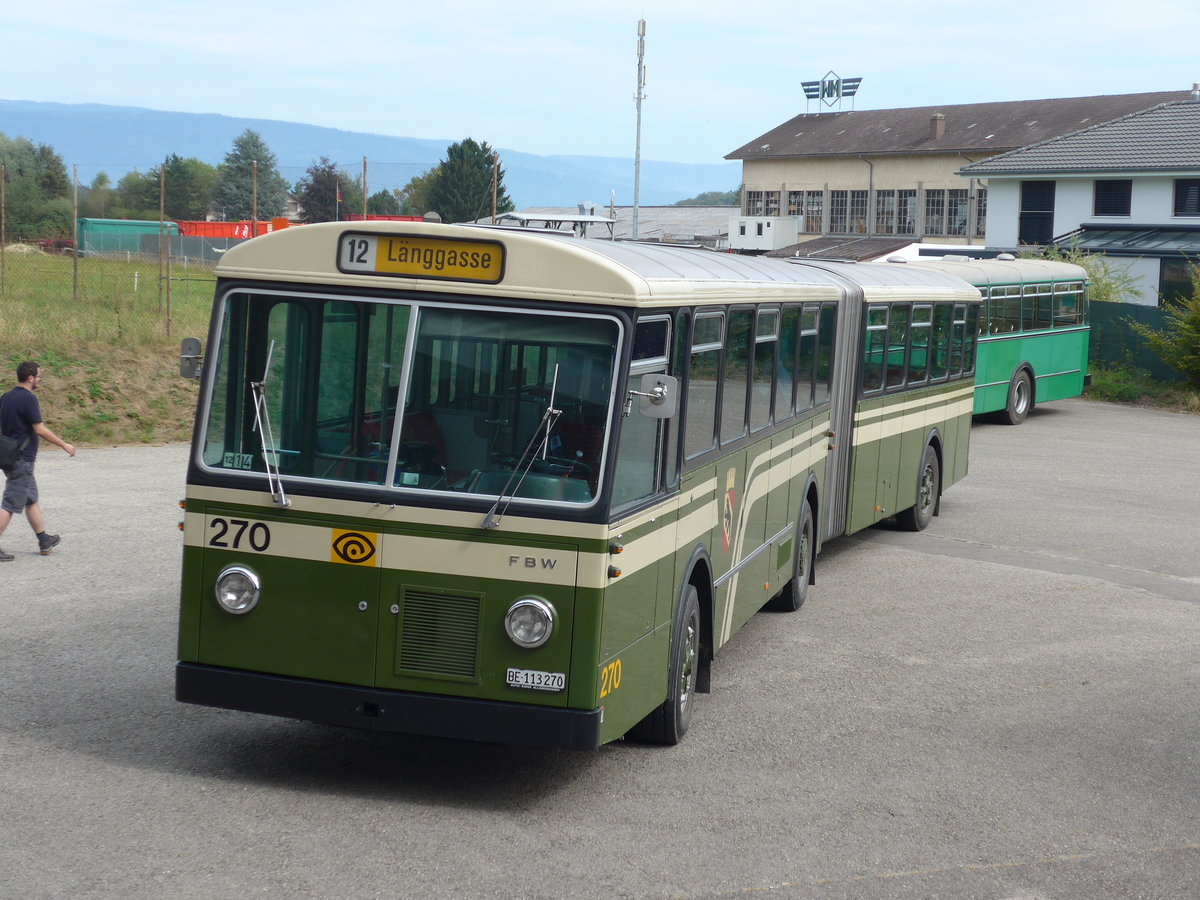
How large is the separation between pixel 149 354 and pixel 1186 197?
33.0 meters

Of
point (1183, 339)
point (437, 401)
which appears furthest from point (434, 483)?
point (1183, 339)

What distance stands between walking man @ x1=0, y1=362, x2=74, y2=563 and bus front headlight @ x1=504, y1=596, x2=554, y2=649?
21.8 feet

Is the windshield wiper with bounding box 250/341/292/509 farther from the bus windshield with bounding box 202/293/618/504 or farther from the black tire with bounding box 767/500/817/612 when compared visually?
the black tire with bounding box 767/500/817/612

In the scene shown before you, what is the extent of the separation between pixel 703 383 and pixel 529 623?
77.8 inches

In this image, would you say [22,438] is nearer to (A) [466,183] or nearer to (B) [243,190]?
(A) [466,183]

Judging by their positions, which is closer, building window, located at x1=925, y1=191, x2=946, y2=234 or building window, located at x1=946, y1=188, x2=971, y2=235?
building window, located at x1=946, y1=188, x2=971, y2=235

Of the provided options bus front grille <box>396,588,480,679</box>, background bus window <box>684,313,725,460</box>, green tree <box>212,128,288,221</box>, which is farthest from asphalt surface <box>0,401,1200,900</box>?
green tree <box>212,128,288,221</box>

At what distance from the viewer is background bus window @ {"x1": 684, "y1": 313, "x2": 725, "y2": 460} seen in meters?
7.41

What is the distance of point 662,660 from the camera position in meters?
7.18

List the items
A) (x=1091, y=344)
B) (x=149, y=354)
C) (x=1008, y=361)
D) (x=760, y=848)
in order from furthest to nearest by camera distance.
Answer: (x=1091, y=344) < (x=1008, y=361) < (x=149, y=354) < (x=760, y=848)

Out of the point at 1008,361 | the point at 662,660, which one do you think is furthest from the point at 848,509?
the point at 1008,361

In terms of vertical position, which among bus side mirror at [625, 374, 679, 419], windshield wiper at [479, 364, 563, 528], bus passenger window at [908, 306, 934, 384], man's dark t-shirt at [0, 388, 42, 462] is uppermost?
bus passenger window at [908, 306, 934, 384]

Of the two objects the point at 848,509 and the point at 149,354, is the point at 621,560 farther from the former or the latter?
the point at 149,354

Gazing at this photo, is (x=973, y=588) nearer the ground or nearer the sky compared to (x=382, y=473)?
nearer the ground
